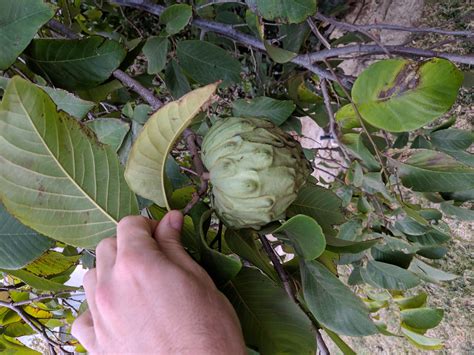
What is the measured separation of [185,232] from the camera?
763 millimetres

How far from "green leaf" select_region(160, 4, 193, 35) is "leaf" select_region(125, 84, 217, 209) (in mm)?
517

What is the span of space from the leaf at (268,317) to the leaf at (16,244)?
13.4 inches

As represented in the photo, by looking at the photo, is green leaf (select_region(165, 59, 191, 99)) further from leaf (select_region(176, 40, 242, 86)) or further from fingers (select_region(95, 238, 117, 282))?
fingers (select_region(95, 238, 117, 282))

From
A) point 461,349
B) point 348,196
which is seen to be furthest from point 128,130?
point 461,349

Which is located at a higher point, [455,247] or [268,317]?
[268,317]

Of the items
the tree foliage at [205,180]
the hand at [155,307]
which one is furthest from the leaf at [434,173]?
the hand at [155,307]

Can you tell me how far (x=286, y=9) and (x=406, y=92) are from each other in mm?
270

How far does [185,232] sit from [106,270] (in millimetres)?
156

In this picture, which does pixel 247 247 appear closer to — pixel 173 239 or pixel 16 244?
pixel 173 239

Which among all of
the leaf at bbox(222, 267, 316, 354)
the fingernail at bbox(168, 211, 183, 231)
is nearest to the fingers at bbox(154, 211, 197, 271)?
the fingernail at bbox(168, 211, 183, 231)

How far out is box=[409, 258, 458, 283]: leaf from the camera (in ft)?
3.63

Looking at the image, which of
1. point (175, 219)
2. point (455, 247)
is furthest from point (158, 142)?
point (455, 247)

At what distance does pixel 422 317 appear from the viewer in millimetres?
1152

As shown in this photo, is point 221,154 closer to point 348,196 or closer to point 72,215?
point 72,215
